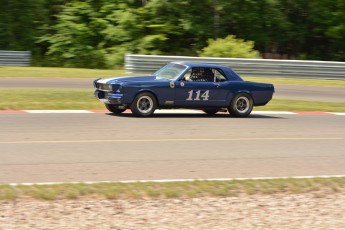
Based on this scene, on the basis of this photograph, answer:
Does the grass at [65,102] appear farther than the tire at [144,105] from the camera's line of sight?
Yes

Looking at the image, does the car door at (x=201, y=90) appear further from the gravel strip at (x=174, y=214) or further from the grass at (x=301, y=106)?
the gravel strip at (x=174, y=214)

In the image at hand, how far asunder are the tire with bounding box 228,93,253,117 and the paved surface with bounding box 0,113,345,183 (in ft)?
1.02

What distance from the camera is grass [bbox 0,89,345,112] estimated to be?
59.8 ft

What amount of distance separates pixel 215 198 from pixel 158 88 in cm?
872

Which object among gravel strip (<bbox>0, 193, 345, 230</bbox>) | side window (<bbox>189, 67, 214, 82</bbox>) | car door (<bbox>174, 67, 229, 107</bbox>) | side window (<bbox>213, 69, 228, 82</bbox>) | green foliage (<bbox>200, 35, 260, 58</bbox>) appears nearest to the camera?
gravel strip (<bbox>0, 193, 345, 230</bbox>)

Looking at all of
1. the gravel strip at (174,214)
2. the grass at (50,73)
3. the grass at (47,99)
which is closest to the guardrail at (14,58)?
the grass at (50,73)

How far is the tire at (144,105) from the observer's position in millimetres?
16484

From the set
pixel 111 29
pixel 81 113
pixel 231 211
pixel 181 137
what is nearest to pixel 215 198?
pixel 231 211

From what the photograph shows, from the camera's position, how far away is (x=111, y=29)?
1438 inches

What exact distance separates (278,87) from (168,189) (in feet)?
62.6

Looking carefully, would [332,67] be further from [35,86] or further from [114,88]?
[114,88]

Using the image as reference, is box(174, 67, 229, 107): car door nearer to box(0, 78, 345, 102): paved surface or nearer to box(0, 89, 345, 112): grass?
box(0, 89, 345, 112): grass

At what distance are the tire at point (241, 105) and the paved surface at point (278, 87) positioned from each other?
19.7ft

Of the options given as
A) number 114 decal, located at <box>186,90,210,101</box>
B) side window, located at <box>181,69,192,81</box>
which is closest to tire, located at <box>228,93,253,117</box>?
number 114 decal, located at <box>186,90,210,101</box>
